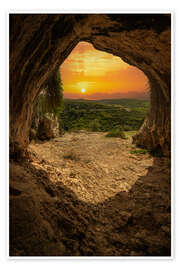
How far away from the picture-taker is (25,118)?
3295 mm

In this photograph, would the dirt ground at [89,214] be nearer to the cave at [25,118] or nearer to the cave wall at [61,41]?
the cave at [25,118]

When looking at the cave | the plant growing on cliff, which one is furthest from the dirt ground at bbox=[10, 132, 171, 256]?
the plant growing on cliff

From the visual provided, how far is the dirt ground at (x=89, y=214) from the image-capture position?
1.68 metres

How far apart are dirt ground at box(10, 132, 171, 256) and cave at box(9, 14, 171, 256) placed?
1 cm

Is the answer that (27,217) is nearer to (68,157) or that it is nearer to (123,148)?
(68,157)

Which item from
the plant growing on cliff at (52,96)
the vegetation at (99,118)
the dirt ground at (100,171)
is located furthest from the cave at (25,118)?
the vegetation at (99,118)

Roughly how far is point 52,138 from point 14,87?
20.7 ft

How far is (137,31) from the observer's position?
2.30m

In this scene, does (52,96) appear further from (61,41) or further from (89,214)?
(89,214)

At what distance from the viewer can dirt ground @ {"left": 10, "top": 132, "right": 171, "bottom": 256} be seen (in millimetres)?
1681

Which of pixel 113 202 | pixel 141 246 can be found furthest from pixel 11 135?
pixel 141 246

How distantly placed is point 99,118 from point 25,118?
13622 mm

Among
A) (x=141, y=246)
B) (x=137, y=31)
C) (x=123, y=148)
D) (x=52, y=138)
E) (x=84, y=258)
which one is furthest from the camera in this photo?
(x=52, y=138)

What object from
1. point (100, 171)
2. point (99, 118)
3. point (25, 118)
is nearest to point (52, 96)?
point (25, 118)
